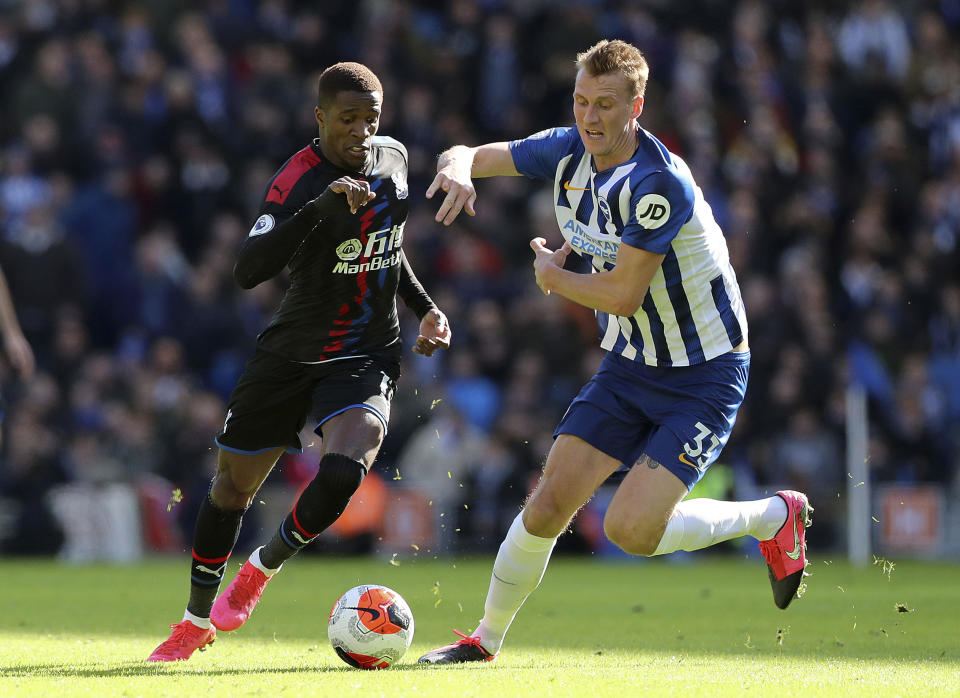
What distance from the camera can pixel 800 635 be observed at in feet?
25.6

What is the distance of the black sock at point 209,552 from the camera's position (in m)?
6.68

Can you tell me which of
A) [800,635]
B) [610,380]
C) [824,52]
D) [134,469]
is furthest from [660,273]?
[824,52]

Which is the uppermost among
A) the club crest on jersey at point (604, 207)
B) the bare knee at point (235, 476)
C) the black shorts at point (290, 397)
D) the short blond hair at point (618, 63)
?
the short blond hair at point (618, 63)

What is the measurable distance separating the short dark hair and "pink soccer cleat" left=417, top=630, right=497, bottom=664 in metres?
2.39

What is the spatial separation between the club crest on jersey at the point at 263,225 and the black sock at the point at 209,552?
4.21ft

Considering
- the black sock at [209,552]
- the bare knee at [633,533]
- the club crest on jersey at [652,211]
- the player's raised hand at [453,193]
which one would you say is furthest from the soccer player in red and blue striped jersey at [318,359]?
the club crest on jersey at [652,211]

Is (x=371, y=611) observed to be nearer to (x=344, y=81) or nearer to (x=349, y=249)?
(x=349, y=249)

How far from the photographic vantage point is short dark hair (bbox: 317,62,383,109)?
6469mm

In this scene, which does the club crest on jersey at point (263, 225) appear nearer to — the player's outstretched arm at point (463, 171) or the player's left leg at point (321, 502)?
the player's outstretched arm at point (463, 171)

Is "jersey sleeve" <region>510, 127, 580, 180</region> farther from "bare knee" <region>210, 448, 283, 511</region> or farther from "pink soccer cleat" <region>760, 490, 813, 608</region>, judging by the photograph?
"pink soccer cleat" <region>760, 490, 813, 608</region>

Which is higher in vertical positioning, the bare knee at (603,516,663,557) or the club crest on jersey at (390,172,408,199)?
the club crest on jersey at (390,172,408,199)

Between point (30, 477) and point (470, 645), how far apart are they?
30.3 ft

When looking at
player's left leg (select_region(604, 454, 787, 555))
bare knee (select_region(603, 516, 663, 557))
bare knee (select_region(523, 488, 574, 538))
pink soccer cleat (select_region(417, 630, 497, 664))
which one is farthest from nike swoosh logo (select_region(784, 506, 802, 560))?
pink soccer cleat (select_region(417, 630, 497, 664))

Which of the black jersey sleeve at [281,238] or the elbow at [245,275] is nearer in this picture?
the black jersey sleeve at [281,238]
